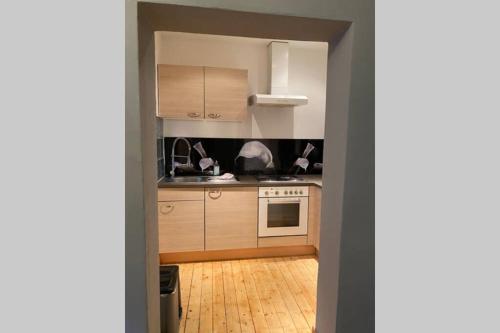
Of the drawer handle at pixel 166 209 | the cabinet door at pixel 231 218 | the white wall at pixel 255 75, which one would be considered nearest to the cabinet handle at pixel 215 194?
the cabinet door at pixel 231 218

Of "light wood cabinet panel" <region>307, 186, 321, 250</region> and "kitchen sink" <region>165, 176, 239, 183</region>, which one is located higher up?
"kitchen sink" <region>165, 176, 239, 183</region>

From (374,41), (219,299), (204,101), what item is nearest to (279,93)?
(204,101)

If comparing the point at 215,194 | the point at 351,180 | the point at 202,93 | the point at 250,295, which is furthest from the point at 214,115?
the point at 351,180

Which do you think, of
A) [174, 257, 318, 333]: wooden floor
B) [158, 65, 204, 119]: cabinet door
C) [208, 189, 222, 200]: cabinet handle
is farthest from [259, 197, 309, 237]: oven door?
[158, 65, 204, 119]: cabinet door

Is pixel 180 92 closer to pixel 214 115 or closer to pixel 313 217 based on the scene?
pixel 214 115

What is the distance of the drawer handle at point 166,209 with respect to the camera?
299cm

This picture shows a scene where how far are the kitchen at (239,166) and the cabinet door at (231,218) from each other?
0.01 m

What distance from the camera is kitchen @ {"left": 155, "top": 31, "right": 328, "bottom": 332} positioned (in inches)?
117

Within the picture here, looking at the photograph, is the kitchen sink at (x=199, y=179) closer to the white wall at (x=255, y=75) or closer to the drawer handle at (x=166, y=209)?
the drawer handle at (x=166, y=209)

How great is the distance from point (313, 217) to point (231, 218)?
1000mm

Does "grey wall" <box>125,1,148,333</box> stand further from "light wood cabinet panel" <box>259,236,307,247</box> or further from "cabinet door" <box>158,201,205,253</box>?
"light wood cabinet panel" <box>259,236,307,247</box>

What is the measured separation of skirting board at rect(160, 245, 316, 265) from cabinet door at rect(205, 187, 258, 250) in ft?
0.35

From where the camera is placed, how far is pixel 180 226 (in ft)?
10.00

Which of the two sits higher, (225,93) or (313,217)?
(225,93)
